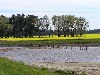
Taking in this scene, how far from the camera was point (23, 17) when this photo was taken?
19600 centimetres

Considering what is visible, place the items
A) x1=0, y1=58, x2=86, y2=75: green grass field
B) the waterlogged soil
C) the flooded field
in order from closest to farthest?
x1=0, y1=58, x2=86, y2=75: green grass field < the waterlogged soil < the flooded field

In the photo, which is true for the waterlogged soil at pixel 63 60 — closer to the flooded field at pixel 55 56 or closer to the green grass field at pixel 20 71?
the flooded field at pixel 55 56

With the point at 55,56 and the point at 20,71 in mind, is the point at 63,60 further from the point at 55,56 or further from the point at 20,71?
the point at 20,71

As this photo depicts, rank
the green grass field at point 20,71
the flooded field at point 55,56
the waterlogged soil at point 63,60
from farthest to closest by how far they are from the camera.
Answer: the flooded field at point 55,56
the waterlogged soil at point 63,60
the green grass field at point 20,71

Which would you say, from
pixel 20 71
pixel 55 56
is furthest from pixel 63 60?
pixel 20 71

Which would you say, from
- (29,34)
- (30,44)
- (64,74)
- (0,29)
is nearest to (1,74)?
(64,74)

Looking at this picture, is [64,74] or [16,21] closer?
[64,74]

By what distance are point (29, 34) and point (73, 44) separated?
2842 inches

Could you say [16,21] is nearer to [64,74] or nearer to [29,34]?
[29,34]

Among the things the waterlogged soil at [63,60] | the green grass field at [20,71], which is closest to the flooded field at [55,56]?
the waterlogged soil at [63,60]

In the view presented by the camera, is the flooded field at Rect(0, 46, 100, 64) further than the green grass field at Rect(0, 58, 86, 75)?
Yes

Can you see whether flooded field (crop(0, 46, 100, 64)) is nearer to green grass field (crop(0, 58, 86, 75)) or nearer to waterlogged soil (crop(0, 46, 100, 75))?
waterlogged soil (crop(0, 46, 100, 75))

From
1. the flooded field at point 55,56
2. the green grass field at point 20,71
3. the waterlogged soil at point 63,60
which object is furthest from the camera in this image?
the flooded field at point 55,56

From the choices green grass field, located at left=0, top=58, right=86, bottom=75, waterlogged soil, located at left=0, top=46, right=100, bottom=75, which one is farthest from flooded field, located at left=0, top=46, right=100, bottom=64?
green grass field, located at left=0, top=58, right=86, bottom=75
